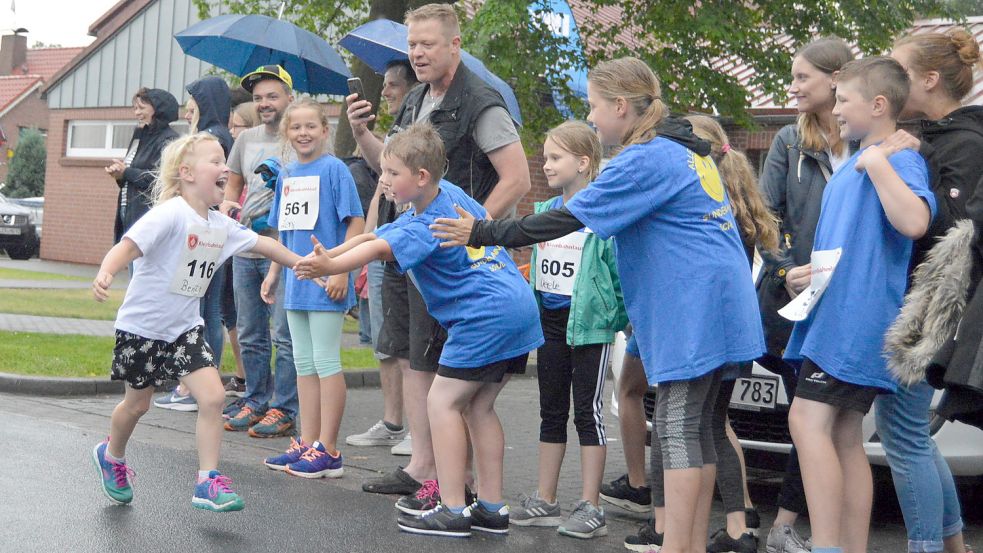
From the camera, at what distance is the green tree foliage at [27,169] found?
46.4m

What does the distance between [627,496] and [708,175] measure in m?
2.08

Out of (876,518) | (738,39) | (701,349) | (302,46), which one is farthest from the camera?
(738,39)

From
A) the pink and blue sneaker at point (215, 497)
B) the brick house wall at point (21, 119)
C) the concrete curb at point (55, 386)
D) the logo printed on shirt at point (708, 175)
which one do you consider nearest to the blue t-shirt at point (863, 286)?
the logo printed on shirt at point (708, 175)

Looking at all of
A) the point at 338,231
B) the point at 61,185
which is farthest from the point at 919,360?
the point at 61,185

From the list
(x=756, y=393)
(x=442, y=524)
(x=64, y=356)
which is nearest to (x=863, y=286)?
(x=756, y=393)

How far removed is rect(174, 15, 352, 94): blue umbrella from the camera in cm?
923

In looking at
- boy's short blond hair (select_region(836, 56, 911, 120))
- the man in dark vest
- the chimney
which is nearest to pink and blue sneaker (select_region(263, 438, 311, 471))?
the man in dark vest

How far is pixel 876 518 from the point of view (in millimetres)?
6293

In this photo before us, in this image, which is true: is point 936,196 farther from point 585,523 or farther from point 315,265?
point 315,265

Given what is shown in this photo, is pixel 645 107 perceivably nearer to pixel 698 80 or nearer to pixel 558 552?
pixel 558 552

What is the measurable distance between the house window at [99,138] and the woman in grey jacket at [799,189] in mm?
23627

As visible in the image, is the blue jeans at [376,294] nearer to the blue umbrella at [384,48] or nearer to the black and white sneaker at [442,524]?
the blue umbrella at [384,48]

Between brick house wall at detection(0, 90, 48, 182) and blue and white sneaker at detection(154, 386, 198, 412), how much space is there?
48.8 metres

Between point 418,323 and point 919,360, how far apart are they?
2.45 meters
